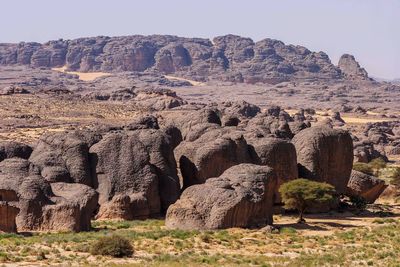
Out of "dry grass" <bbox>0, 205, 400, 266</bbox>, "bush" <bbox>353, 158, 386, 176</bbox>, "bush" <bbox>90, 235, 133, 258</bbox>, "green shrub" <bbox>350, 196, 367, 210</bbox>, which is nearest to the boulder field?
"green shrub" <bbox>350, 196, 367, 210</bbox>

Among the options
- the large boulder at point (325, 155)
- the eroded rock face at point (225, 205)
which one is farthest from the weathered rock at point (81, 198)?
the large boulder at point (325, 155)

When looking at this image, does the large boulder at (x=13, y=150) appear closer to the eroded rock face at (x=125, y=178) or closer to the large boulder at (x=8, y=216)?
the eroded rock face at (x=125, y=178)

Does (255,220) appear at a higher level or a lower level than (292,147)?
lower

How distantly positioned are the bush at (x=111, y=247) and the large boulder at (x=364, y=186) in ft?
73.9

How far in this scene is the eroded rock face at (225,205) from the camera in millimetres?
31812

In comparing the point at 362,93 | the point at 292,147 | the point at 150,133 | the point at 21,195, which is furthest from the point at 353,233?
the point at 362,93

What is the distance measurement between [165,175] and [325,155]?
1068 cm

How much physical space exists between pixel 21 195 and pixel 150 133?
35.3 ft

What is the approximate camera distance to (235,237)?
29.8 meters

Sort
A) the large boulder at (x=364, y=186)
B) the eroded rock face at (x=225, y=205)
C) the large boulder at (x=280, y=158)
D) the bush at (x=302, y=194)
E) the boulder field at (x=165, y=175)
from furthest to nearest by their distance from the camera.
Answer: the large boulder at (x=364, y=186) → the large boulder at (x=280, y=158) → the bush at (x=302, y=194) → the eroded rock face at (x=225, y=205) → the boulder field at (x=165, y=175)

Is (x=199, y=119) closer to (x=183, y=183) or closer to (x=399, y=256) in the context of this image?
(x=183, y=183)

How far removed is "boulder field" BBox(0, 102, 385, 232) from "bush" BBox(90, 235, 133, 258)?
486 centimetres

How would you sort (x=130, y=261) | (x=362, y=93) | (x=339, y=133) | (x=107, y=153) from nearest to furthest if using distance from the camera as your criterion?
1. (x=130, y=261)
2. (x=107, y=153)
3. (x=339, y=133)
4. (x=362, y=93)

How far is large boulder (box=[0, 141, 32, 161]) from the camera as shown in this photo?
1478 inches
